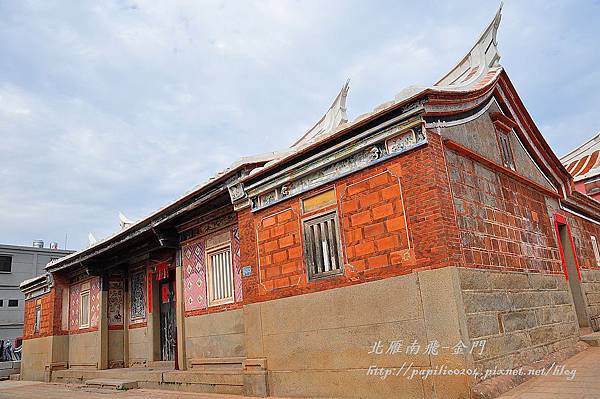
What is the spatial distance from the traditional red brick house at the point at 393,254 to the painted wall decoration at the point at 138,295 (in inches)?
132

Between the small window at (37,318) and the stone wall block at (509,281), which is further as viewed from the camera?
the small window at (37,318)

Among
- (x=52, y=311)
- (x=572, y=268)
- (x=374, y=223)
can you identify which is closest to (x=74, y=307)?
(x=52, y=311)

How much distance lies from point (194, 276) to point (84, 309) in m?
7.08

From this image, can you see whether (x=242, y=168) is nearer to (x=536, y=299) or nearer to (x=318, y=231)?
(x=318, y=231)

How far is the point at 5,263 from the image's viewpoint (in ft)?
97.0

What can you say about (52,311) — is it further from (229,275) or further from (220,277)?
(229,275)

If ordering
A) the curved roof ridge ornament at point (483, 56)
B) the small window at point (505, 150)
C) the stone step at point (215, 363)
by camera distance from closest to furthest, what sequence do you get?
the small window at point (505, 150) < the curved roof ridge ornament at point (483, 56) < the stone step at point (215, 363)

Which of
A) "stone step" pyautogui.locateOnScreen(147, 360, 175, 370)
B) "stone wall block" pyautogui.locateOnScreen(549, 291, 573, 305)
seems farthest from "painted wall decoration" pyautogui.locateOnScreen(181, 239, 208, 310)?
"stone wall block" pyautogui.locateOnScreen(549, 291, 573, 305)

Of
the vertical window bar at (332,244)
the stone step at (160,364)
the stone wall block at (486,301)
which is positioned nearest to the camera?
the stone wall block at (486,301)

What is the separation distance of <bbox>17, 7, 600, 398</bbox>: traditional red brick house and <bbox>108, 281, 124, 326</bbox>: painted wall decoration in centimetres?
429

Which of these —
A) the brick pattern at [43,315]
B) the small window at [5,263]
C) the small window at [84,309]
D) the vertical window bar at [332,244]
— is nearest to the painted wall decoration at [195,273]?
the vertical window bar at [332,244]

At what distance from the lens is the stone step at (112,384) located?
10844 millimetres

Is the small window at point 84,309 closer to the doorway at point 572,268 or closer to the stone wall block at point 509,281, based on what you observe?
the stone wall block at point 509,281

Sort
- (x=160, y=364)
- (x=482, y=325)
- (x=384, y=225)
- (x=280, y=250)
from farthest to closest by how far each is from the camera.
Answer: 1. (x=160, y=364)
2. (x=280, y=250)
3. (x=384, y=225)
4. (x=482, y=325)
